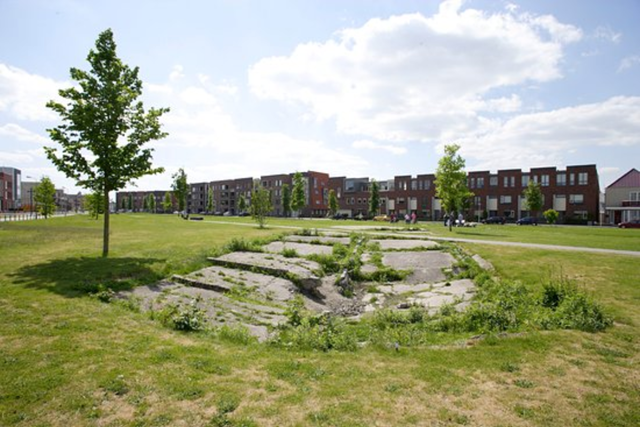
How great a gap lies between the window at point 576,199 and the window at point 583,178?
8.56 ft

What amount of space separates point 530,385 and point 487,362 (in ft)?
2.75

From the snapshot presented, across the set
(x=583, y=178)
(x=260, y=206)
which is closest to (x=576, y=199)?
(x=583, y=178)

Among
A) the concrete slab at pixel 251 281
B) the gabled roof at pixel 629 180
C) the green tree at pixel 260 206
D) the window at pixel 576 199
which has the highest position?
the gabled roof at pixel 629 180

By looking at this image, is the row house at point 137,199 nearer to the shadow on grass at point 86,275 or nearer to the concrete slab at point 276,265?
the concrete slab at point 276,265

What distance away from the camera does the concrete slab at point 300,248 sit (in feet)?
60.5

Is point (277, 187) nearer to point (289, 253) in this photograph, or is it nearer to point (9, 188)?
point (9, 188)

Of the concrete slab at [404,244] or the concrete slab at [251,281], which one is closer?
the concrete slab at [251,281]

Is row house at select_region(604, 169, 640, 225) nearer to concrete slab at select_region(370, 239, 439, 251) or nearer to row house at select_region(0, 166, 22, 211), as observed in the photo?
concrete slab at select_region(370, 239, 439, 251)

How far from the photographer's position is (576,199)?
68.8 meters

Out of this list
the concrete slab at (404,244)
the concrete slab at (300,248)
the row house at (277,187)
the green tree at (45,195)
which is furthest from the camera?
the row house at (277,187)

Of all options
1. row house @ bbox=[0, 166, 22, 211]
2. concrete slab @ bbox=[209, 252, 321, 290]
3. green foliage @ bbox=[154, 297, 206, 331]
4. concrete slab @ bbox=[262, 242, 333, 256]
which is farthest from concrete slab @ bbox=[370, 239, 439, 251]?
row house @ bbox=[0, 166, 22, 211]

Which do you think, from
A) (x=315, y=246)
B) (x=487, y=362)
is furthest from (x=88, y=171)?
(x=487, y=362)

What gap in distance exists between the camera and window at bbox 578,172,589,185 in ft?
224

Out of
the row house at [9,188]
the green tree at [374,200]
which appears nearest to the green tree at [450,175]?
the green tree at [374,200]
